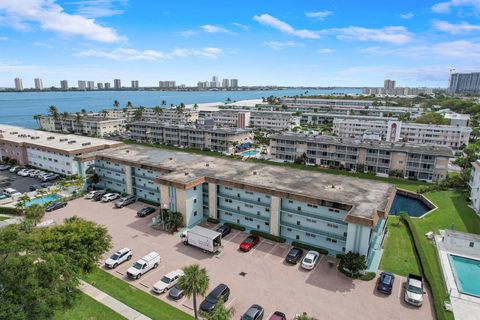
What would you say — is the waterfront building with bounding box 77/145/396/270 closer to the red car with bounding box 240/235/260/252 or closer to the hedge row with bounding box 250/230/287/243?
the hedge row with bounding box 250/230/287/243

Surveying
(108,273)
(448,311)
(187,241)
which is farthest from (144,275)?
(448,311)

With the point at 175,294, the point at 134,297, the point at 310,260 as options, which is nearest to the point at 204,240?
the point at 175,294

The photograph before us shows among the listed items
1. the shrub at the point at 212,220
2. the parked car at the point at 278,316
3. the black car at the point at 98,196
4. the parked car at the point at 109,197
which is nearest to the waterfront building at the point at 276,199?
the shrub at the point at 212,220

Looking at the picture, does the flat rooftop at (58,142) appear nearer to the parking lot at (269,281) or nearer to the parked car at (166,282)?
the parking lot at (269,281)

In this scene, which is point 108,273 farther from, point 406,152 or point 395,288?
point 406,152

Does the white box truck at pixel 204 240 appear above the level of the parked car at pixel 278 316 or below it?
above

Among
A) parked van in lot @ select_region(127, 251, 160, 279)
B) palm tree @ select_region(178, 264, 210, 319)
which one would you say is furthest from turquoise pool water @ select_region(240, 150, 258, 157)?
palm tree @ select_region(178, 264, 210, 319)

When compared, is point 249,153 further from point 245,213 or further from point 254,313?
point 254,313
